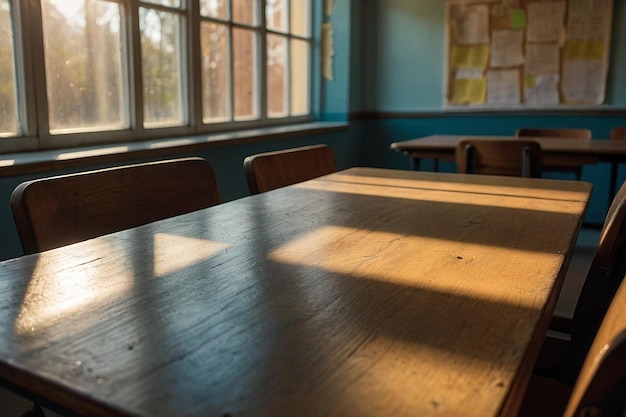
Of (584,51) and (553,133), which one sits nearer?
(553,133)

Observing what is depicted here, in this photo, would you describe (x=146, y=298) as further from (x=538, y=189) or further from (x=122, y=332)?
(x=538, y=189)

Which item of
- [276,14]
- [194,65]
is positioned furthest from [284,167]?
[276,14]

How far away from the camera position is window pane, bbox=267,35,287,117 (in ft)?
13.9

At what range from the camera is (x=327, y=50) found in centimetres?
479

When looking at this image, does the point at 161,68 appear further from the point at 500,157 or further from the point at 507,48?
the point at 507,48

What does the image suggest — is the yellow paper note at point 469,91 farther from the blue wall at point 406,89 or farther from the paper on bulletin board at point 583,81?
the paper on bulletin board at point 583,81

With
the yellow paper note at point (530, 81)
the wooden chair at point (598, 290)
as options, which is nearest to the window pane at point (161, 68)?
the wooden chair at point (598, 290)

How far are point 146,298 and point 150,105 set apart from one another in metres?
2.52

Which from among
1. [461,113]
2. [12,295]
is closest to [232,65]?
[461,113]

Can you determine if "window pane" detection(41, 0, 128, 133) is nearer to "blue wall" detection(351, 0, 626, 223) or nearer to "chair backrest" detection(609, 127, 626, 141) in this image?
"blue wall" detection(351, 0, 626, 223)

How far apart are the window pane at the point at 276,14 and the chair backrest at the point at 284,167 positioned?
2376mm

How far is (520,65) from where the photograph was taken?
14.9ft

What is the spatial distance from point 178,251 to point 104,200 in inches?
14.4

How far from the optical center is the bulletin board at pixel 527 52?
14.2 feet
